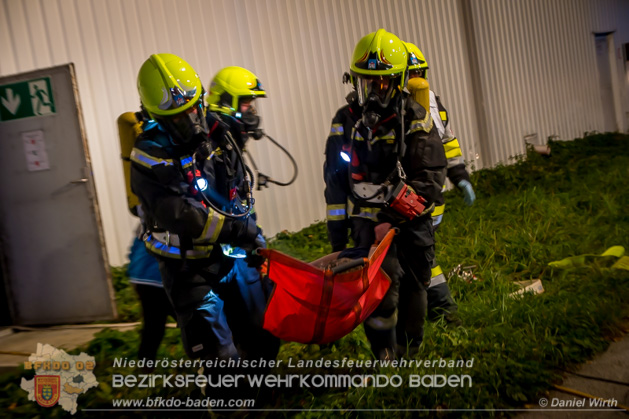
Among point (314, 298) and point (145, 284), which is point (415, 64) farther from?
point (145, 284)

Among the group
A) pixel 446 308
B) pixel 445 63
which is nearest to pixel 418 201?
pixel 446 308

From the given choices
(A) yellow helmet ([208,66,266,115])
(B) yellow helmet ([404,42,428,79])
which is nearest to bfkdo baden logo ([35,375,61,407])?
(A) yellow helmet ([208,66,266,115])

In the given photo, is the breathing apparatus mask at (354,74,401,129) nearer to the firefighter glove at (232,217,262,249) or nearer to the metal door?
the firefighter glove at (232,217,262,249)

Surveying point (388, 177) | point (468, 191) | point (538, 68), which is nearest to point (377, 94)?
point (388, 177)

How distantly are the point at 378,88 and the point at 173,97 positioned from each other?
4.34 ft

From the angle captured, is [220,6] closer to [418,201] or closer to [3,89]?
[3,89]

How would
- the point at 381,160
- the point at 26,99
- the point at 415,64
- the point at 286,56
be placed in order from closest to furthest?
the point at 381,160
the point at 415,64
the point at 26,99
the point at 286,56

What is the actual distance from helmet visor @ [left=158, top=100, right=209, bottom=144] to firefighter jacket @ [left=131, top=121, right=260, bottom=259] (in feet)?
0.17

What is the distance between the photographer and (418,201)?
3.79m

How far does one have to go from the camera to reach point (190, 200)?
3.22 metres

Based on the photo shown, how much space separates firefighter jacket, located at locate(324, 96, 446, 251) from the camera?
3863 millimetres

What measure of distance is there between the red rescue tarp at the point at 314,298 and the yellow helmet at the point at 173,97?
78cm

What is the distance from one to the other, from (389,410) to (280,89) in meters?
5.39

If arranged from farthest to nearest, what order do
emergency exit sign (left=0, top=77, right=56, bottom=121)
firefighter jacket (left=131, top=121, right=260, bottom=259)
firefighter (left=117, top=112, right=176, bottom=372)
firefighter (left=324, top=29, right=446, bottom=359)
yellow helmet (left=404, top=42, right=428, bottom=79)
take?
emergency exit sign (left=0, top=77, right=56, bottom=121) < yellow helmet (left=404, top=42, right=428, bottom=79) < firefighter (left=117, top=112, right=176, bottom=372) < firefighter (left=324, top=29, right=446, bottom=359) < firefighter jacket (left=131, top=121, right=260, bottom=259)
